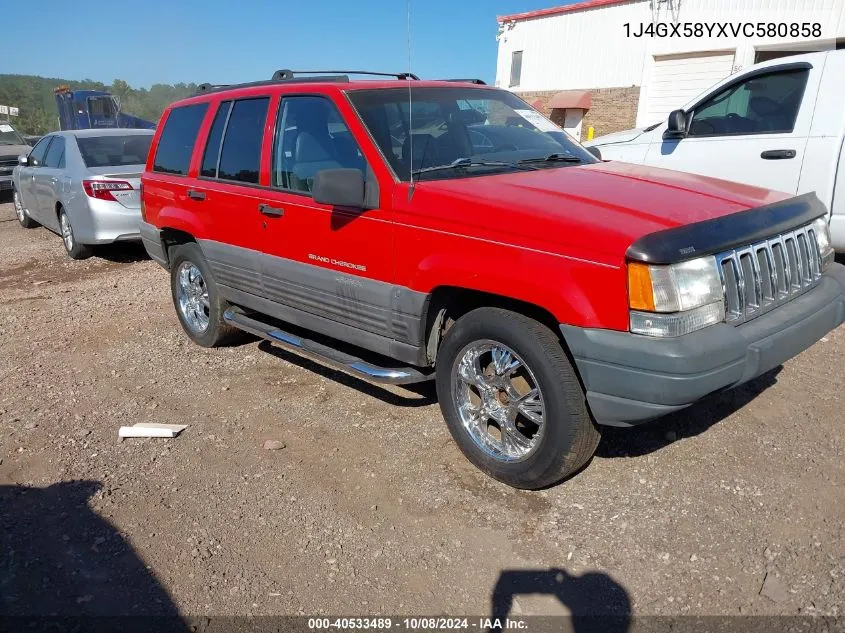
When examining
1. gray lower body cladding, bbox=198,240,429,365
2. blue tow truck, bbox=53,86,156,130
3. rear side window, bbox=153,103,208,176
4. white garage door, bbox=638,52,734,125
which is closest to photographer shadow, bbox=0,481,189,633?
gray lower body cladding, bbox=198,240,429,365

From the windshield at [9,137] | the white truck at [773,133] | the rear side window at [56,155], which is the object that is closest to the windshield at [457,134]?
the white truck at [773,133]

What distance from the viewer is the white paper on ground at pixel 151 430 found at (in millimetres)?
4121

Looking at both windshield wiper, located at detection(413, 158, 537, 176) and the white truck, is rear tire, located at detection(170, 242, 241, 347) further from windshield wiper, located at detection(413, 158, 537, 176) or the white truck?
the white truck

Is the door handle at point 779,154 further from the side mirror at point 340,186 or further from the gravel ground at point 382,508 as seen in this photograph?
the side mirror at point 340,186

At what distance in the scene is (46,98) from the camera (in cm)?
7262

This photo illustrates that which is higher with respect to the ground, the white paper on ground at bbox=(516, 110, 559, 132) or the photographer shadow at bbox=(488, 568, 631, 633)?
the white paper on ground at bbox=(516, 110, 559, 132)

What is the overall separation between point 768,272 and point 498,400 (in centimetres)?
140

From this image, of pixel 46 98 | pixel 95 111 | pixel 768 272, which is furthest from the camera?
pixel 46 98

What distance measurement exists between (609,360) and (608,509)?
863 mm

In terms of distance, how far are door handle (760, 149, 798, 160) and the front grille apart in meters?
2.52

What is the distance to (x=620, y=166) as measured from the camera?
4145 millimetres

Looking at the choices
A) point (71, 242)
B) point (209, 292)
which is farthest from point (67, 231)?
point (209, 292)

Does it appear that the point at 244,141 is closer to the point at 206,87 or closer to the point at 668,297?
the point at 206,87

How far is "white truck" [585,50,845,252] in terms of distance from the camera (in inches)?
221
